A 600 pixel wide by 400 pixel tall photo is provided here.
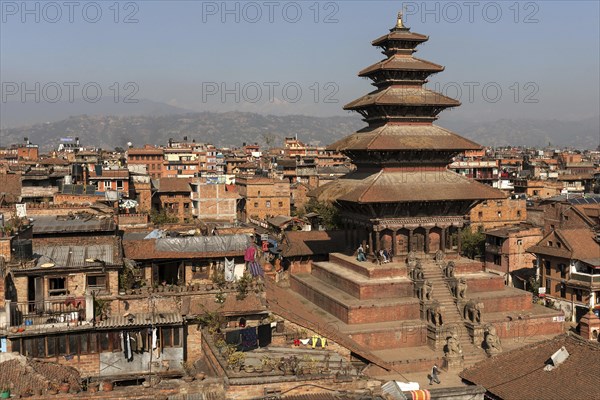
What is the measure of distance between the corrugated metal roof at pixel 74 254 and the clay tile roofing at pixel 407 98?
19.1 meters

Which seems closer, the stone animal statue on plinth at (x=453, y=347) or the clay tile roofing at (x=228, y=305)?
the clay tile roofing at (x=228, y=305)

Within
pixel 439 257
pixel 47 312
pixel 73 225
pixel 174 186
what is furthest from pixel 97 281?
pixel 174 186

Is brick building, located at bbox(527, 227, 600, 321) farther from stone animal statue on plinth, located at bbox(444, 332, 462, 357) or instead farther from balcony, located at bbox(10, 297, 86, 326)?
balcony, located at bbox(10, 297, 86, 326)

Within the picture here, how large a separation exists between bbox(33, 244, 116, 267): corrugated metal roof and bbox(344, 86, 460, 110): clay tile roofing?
19.1m

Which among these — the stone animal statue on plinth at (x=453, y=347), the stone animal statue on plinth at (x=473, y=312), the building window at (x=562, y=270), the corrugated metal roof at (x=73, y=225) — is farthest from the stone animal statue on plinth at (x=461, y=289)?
the corrugated metal roof at (x=73, y=225)

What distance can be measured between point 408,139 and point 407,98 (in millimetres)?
3131

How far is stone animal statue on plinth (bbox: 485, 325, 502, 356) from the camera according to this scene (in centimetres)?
3209

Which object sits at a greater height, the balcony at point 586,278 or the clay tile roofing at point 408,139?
the clay tile roofing at point 408,139

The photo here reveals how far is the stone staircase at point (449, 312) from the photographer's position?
3216cm

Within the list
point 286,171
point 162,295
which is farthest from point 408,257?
point 286,171

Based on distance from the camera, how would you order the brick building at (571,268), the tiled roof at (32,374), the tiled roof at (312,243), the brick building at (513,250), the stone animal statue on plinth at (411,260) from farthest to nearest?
the brick building at (513,250), the brick building at (571,268), the tiled roof at (312,243), the stone animal statue on plinth at (411,260), the tiled roof at (32,374)

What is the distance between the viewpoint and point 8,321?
2544 centimetres

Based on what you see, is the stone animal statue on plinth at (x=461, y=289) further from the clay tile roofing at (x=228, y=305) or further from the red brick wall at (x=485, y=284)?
the clay tile roofing at (x=228, y=305)

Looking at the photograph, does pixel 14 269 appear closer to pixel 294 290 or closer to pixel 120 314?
pixel 120 314
